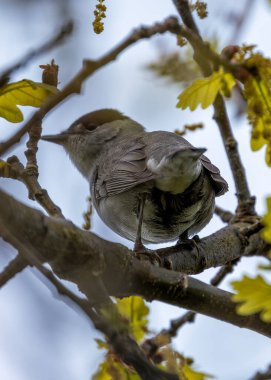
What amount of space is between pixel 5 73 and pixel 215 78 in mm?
1149

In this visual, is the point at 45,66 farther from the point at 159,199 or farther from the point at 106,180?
the point at 106,180

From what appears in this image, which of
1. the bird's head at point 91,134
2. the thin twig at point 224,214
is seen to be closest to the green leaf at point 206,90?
the thin twig at point 224,214

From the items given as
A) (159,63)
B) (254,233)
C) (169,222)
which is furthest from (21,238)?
(169,222)

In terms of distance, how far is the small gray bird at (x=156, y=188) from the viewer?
4398mm

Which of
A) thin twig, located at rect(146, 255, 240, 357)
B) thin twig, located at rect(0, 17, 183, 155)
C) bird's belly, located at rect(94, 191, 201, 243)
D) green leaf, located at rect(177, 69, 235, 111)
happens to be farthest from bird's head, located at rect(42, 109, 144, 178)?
thin twig, located at rect(0, 17, 183, 155)

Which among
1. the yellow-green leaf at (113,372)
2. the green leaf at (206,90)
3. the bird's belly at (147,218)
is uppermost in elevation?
the bird's belly at (147,218)

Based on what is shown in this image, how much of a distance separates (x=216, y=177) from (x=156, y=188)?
0.48 metres

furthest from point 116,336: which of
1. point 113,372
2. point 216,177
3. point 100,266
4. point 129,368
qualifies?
point 216,177

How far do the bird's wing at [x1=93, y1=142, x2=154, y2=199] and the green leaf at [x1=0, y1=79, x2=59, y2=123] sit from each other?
1672 millimetres

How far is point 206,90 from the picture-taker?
280 cm

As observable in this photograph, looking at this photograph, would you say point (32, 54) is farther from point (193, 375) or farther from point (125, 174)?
point (125, 174)

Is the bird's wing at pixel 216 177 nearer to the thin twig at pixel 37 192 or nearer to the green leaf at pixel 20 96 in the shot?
the thin twig at pixel 37 192

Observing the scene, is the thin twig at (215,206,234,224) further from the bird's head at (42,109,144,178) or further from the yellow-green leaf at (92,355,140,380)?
the yellow-green leaf at (92,355,140,380)

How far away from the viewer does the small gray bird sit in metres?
4.40
